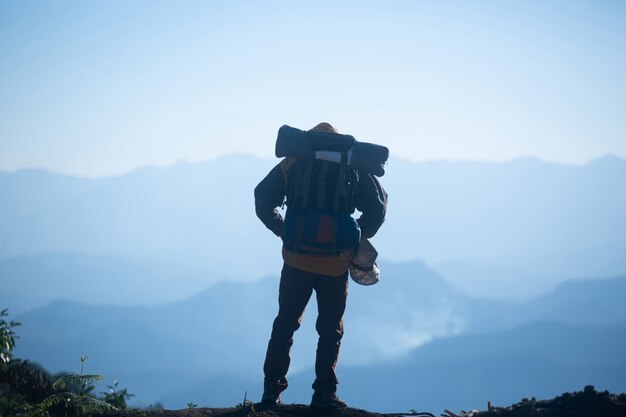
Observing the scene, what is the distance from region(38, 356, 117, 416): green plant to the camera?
242 inches

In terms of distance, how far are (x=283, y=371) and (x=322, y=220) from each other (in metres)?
1.83

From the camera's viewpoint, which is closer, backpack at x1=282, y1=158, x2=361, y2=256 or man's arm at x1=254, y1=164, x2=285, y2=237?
backpack at x1=282, y1=158, x2=361, y2=256

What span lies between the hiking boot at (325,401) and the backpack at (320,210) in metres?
1.57

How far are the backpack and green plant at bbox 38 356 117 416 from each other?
2514mm

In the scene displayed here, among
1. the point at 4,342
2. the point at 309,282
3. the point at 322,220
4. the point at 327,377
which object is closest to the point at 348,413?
the point at 327,377

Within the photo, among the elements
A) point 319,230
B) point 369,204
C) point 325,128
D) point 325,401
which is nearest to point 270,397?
point 325,401

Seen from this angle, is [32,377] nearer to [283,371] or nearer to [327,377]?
[283,371]

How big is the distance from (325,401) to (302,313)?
100 cm

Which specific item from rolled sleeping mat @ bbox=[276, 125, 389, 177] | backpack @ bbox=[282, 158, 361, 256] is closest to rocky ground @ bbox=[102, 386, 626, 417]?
backpack @ bbox=[282, 158, 361, 256]

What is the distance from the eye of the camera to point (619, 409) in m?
5.62

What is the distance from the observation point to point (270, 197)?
22.7 ft

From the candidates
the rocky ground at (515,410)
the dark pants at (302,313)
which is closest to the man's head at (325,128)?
the dark pants at (302,313)

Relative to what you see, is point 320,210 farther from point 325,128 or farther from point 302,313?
point 302,313

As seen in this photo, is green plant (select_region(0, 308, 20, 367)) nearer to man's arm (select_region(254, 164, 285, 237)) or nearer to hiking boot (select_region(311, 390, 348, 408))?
man's arm (select_region(254, 164, 285, 237))
